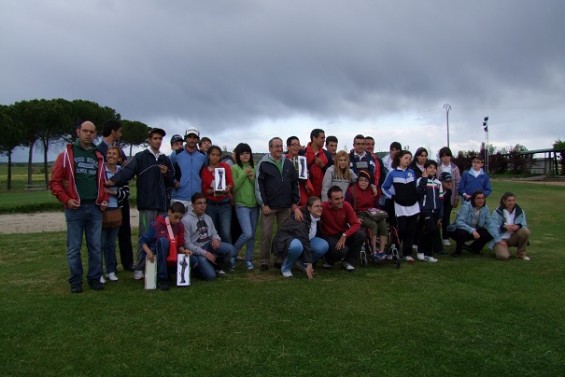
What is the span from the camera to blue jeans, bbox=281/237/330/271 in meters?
6.60

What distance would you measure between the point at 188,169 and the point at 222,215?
0.93m

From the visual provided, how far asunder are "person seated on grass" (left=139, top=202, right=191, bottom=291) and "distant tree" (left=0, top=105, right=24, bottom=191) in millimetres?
37336

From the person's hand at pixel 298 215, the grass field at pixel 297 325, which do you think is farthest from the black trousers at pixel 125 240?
the person's hand at pixel 298 215

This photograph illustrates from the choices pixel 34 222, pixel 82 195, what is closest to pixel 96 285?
pixel 82 195

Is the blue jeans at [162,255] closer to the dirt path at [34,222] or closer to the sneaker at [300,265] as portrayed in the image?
the sneaker at [300,265]

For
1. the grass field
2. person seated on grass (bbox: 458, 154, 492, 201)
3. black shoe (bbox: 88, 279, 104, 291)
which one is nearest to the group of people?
black shoe (bbox: 88, 279, 104, 291)

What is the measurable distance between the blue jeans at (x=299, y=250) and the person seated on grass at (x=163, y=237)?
4.87ft

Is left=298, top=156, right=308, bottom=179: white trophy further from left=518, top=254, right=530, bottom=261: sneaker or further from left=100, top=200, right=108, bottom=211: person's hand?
left=518, top=254, right=530, bottom=261: sneaker

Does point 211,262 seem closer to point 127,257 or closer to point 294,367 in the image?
point 127,257

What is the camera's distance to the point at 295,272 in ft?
23.1

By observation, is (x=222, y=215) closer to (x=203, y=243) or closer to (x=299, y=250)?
(x=203, y=243)

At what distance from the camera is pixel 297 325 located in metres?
4.58

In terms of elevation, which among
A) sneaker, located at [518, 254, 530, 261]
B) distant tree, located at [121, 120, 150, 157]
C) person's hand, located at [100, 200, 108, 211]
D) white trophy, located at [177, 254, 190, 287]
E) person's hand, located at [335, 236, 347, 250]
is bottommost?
sneaker, located at [518, 254, 530, 261]

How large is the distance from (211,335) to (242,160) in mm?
3703
